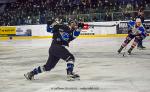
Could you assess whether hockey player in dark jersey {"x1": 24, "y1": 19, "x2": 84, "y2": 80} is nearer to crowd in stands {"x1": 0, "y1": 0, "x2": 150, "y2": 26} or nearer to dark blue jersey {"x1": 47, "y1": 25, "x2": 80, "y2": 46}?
dark blue jersey {"x1": 47, "y1": 25, "x2": 80, "y2": 46}

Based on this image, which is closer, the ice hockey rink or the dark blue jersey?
the ice hockey rink

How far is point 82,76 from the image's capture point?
11219mm

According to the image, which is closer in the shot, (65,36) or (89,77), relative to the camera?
(65,36)

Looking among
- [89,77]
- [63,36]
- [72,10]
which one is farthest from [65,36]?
[72,10]

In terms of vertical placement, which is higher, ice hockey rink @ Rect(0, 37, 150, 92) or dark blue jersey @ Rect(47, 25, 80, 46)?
dark blue jersey @ Rect(47, 25, 80, 46)

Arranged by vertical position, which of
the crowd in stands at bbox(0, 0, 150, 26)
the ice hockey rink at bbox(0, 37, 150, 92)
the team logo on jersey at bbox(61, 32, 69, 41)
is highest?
the team logo on jersey at bbox(61, 32, 69, 41)

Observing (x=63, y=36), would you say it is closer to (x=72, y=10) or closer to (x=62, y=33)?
(x=62, y=33)

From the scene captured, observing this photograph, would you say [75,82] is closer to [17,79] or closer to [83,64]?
[17,79]

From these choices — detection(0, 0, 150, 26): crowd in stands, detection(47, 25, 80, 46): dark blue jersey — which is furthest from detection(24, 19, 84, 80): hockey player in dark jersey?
detection(0, 0, 150, 26): crowd in stands

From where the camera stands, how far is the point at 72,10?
34.2 metres

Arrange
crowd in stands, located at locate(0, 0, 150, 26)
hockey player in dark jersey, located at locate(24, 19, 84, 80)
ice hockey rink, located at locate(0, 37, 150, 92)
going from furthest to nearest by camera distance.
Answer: crowd in stands, located at locate(0, 0, 150, 26) → hockey player in dark jersey, located at locate(24, 19, 84, 80) → ice hockey rink, located at locate(0, 37, 150, 92)

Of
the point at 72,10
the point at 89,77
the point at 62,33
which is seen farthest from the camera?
the point at 72,10

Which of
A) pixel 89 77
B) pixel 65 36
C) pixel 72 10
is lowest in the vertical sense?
pixel 89 77

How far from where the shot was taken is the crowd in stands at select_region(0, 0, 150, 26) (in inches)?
1267
